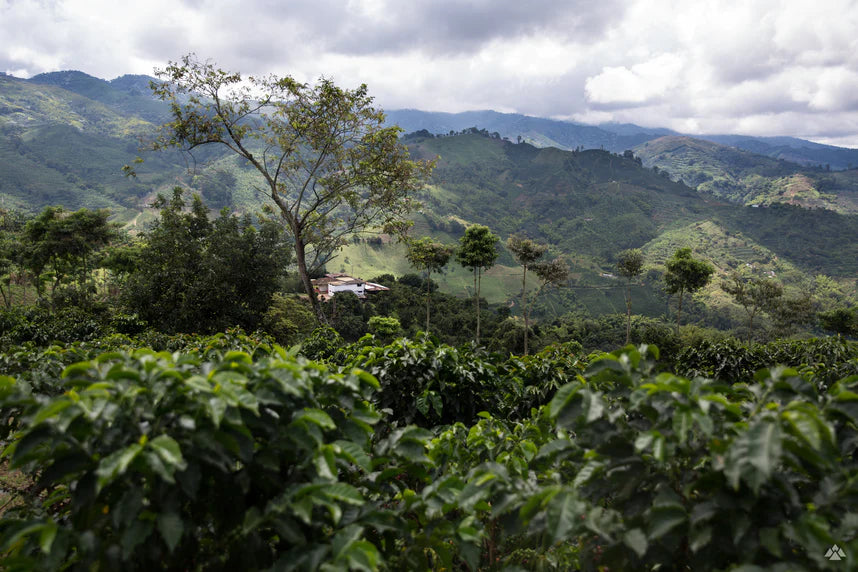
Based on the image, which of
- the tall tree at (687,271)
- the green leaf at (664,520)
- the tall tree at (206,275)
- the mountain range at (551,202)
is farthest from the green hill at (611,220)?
the green leaf at (664,520)

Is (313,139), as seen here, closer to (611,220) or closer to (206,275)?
(206,275)

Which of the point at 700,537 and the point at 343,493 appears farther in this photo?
the point at 343,493

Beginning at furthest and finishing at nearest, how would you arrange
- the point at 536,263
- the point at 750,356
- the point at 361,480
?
1. the point at 536,263
2. the point at 750,356
3. the point at 361,480

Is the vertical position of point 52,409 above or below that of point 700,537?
above

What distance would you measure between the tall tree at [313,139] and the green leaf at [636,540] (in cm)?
1192

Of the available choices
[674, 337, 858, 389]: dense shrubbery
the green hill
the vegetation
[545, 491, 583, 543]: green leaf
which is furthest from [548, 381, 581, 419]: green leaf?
the green hill

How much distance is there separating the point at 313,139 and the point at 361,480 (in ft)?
39.9

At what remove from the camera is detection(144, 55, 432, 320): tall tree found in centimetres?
1177

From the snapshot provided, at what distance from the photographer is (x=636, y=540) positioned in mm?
1449

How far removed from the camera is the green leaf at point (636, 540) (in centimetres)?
142

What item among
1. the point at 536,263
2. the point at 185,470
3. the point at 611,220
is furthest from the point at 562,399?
the point at 611,220

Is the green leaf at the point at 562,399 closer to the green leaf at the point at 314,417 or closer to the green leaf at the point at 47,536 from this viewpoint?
the green leaf at the point at 314,417

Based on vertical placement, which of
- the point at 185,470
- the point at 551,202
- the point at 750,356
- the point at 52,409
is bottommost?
the point at 750,356

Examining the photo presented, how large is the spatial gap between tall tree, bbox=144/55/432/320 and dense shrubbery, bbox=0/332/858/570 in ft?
37.3
